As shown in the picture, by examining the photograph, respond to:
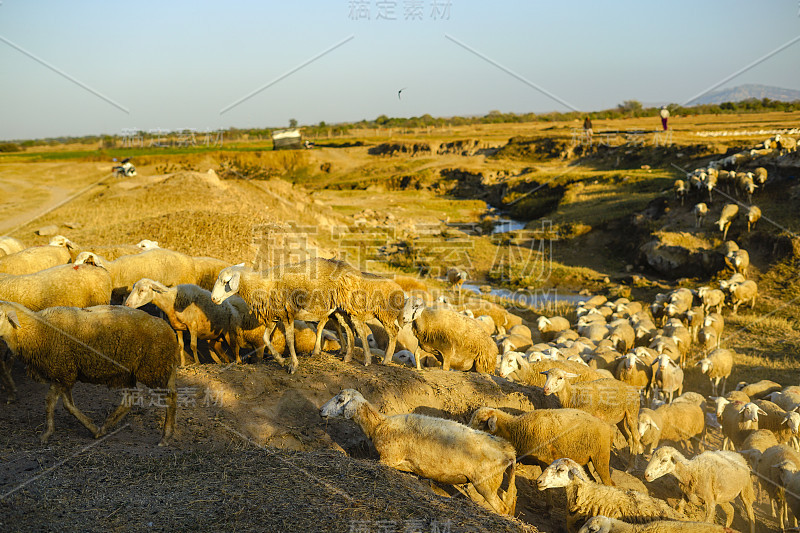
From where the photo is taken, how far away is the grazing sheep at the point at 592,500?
7633 mm

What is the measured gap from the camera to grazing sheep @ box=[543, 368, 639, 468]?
1072cm

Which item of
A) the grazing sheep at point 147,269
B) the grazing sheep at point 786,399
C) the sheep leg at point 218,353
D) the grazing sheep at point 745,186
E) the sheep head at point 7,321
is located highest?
the grazing sheep at point 745,186

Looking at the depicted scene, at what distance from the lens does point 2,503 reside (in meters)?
5.69

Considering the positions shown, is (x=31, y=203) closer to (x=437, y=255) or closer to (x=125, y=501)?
(x=437, y=255)

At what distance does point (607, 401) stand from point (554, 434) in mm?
Answer: 2576

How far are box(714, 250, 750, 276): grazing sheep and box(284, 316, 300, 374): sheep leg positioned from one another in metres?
20.1

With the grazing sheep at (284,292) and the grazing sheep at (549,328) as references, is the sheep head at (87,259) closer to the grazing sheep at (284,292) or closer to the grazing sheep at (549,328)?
the grazing sheep at (284,292)

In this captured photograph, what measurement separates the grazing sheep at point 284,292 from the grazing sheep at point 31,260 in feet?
17.1

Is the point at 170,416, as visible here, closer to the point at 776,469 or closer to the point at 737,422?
the point at 776,469

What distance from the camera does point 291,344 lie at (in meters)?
10.2

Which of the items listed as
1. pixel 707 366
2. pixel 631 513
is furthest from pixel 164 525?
pixel 707 366

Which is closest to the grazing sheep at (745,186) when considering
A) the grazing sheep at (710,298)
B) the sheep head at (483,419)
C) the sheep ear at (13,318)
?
the grazing sheep at (710,298)

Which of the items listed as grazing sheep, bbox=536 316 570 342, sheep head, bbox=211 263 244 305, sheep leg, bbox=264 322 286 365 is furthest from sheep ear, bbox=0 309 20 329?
grazing sheep, bbox=536 316 570 342

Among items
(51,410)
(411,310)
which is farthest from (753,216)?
(51,410)
